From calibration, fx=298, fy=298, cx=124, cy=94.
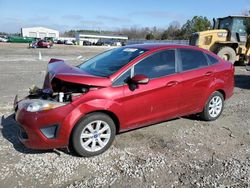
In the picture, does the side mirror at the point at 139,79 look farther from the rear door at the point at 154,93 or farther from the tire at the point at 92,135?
the tire at the point at 92,135

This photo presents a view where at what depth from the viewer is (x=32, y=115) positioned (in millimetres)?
4176

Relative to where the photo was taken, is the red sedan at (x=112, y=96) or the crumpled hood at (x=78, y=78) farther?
the crumpled hood at (x=78, y=78)

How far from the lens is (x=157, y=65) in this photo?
17.0 feet

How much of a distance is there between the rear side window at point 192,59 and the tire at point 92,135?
1.91 meters

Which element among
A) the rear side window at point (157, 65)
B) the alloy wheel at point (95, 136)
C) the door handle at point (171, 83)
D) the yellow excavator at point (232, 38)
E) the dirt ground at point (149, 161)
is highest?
the yellow excavator at point (232, 38)

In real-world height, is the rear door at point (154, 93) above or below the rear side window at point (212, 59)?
below

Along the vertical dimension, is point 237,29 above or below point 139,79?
above

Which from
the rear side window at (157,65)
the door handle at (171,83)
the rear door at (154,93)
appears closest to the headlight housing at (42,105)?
the rear door at (154,93)

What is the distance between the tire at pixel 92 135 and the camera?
170 inches

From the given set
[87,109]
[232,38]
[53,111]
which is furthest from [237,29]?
[53,111]

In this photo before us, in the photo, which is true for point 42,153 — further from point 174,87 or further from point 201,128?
point 201,128

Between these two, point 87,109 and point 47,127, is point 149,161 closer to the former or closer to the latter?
point 87,109

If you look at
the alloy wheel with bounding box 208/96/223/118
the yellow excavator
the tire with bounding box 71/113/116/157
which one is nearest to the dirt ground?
the tire with bounding box 71/113/116/157

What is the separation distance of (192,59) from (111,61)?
5.32ft
